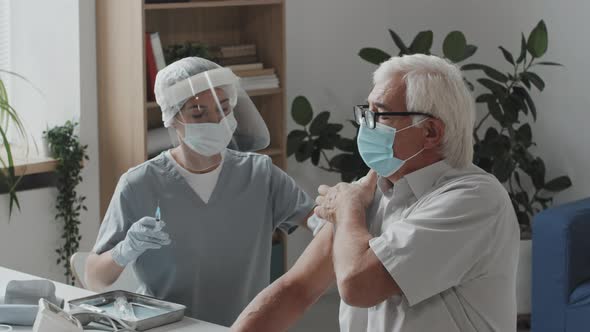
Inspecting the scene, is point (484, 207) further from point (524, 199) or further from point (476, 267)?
point (524, 199)

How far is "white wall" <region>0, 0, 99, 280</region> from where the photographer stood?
3.69 metres

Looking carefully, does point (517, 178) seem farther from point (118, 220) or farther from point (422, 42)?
point (118, 220)

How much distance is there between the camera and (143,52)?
3596 mm

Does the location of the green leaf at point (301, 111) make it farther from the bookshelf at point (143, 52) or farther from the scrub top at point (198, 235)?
the scrub top at point (198, 235)

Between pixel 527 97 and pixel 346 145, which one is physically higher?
pixel 527 97

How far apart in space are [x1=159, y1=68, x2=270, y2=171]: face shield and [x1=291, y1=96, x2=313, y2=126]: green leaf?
1.83m

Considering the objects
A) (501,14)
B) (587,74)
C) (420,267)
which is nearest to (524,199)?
(587,74)

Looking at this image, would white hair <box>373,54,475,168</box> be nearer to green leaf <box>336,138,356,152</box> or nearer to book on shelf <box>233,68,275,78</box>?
book on shelf <box>233,68,275,78</box>

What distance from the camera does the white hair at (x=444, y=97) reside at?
1845mm

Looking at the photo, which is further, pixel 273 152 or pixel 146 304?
pixel 273 152

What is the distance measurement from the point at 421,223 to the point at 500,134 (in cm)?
264

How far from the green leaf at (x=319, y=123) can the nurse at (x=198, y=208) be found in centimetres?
183

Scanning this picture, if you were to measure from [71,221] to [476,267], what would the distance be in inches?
90.1

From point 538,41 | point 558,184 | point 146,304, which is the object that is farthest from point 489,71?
point 146,304
